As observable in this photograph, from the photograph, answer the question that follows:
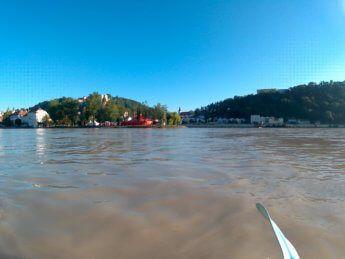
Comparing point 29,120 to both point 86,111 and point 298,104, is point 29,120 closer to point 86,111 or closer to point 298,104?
point 86,111

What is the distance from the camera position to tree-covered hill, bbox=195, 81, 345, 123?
423 ft

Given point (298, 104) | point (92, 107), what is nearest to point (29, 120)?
point (92, 107)

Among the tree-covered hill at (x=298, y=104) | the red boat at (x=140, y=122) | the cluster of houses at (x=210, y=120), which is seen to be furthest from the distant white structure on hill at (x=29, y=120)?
the tree-covered hill at (x=298, y=104)

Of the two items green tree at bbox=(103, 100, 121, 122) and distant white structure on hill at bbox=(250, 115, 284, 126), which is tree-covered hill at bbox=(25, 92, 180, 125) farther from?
distant white structure on hill at bbox=(250, 115, 284, 126)

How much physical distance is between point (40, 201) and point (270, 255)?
392 cm

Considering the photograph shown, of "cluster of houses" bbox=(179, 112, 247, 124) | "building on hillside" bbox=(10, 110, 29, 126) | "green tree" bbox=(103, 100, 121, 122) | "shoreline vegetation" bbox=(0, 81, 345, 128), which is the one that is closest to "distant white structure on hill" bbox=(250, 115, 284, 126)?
"shoreline vegetation" bbox=(0, 81, 345, 128)

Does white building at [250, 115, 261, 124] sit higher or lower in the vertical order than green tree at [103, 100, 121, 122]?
lower

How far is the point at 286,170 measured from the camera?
28.4ft

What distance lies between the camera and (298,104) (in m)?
139

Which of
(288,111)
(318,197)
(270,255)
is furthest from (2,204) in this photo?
(288,111)

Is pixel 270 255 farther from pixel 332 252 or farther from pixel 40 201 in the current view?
pixel 40 201

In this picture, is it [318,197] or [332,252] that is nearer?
[332,252]

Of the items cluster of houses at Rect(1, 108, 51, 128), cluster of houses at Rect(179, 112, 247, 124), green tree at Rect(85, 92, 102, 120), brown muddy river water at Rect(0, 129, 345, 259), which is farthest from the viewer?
cluster of houses at Rect(179, 112, 247, 124)

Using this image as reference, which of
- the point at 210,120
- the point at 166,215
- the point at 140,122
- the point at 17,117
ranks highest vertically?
the point at 17,117
